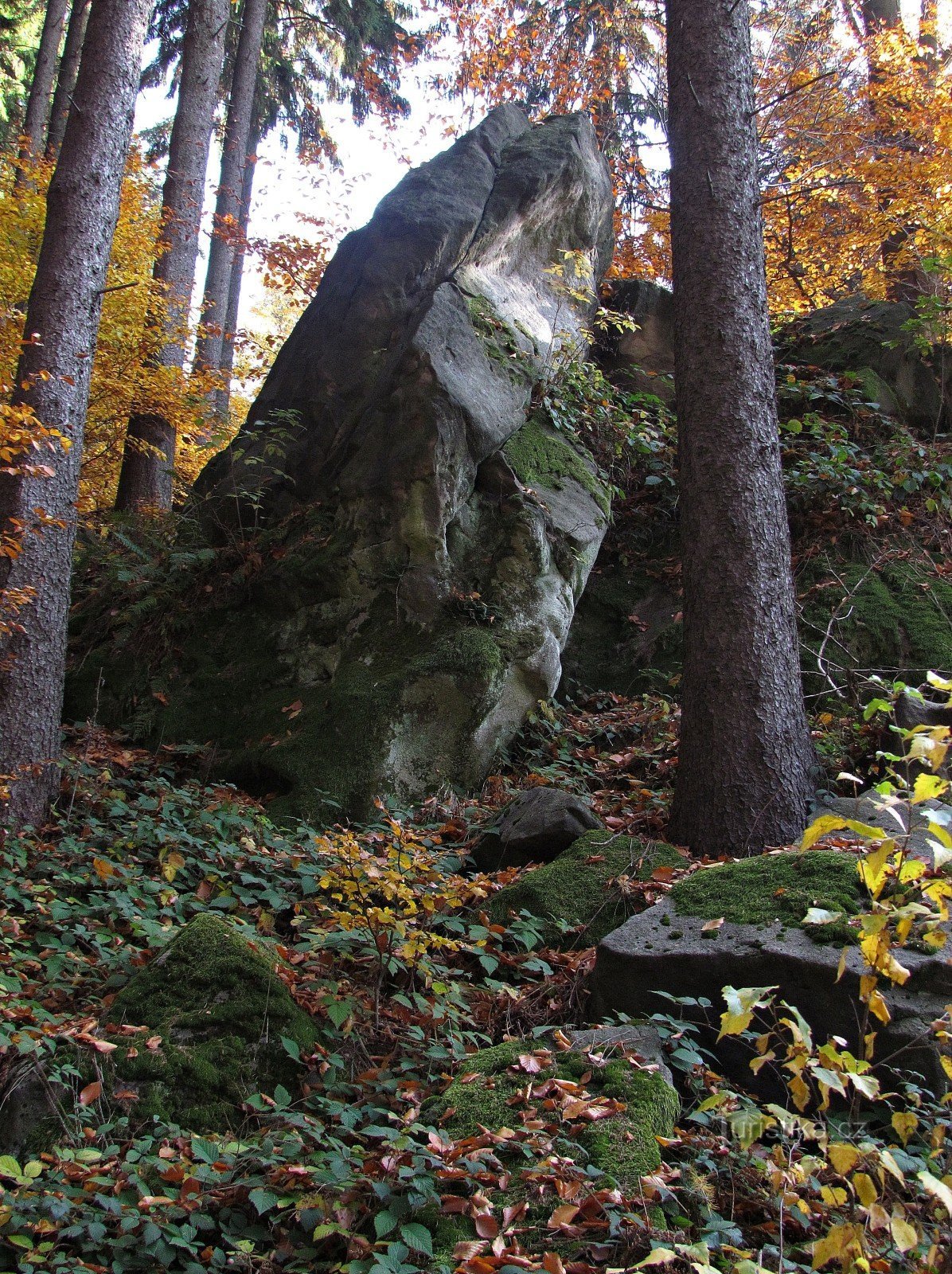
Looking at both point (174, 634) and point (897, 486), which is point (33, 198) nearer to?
point (174, 634)

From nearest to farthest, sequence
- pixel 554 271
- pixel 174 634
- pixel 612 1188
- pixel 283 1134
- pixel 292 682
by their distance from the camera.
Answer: pixel 612 1188, pixel 283 1134, pixel 292 682, pixel 174 634, pixel 554 271

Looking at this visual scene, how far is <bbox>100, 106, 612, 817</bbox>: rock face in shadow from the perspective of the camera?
258 inches

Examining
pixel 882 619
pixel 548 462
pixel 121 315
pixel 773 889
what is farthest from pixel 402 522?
pixel 121 315

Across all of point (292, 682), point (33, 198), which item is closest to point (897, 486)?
point (292, 682)

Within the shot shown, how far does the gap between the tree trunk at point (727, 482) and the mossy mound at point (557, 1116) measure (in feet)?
6.83

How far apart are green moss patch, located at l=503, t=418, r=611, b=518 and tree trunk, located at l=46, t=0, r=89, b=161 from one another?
10.1m

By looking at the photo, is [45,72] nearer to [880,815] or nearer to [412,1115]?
[880,815]

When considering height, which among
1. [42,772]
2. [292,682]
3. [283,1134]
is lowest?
[283,1134]

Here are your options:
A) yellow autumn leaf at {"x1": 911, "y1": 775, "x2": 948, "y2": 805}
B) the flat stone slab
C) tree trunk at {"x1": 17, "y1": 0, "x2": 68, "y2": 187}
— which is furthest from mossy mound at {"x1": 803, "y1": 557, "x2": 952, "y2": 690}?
tree trunk at {"x1": 17, "y1": 0, "x2": 68, "y2": 187}

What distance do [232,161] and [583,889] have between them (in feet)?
54.8

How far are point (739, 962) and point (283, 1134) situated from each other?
5.83 ft

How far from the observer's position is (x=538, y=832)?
5305 mm

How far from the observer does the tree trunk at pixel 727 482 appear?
5.03m

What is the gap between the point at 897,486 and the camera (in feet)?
26.2
